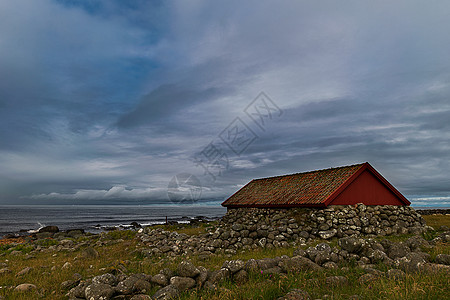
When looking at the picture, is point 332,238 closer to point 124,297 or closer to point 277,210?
point 277,210

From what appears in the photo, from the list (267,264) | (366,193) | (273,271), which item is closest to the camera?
(273,271)

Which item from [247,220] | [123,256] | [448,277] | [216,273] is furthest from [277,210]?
[448,277]

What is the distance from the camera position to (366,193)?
1802 centimetres

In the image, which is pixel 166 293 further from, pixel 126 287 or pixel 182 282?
pixel 126 287

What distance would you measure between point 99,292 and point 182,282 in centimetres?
208

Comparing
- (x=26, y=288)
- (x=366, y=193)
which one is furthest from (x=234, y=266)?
(x=366, y=193)

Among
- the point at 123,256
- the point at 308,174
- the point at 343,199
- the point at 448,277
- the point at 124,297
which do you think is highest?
the point at 308,174

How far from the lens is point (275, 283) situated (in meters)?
6.75

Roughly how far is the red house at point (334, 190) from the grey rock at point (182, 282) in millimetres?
10681

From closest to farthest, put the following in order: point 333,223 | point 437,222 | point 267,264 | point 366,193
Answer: point 267,264, point 333,223, point 366,193, point 437,222

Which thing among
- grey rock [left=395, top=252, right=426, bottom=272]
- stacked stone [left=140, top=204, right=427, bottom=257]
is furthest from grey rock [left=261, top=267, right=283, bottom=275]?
stacked stone [left=140, top=204, right=427, bottom=257]

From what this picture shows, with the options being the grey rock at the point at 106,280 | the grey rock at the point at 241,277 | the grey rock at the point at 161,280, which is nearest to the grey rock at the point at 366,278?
the grey rock at the point at 241,277

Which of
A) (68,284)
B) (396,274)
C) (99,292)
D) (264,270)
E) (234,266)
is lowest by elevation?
(68,284)

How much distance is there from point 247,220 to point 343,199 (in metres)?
7.38
